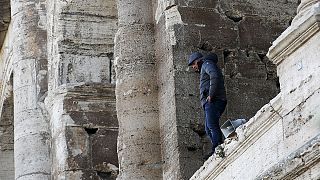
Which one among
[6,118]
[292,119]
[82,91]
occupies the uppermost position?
[6,118]

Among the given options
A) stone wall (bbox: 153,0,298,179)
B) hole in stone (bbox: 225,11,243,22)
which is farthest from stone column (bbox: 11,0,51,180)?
hole in stone (bbox: 225,11,243,22)

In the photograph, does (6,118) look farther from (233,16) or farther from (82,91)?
(233,16)

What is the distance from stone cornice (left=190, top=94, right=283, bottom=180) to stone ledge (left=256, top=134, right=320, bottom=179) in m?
0.63

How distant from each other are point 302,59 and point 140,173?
4.48 metres

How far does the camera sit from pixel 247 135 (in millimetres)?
12648

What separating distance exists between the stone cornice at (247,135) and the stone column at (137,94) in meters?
2.16

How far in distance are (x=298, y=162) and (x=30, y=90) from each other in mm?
9961

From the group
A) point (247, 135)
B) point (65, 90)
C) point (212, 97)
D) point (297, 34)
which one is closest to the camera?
point (297, 34)

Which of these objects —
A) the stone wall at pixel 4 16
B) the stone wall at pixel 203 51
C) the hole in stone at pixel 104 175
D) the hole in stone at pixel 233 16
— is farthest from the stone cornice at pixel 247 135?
the stone wall at pixel 4 16

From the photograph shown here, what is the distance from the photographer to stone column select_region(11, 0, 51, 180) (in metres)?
20.2

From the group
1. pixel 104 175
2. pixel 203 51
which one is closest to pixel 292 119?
pixel 203 51

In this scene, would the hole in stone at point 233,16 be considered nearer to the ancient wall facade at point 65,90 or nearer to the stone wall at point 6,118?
the ancient wall facade at point 65,90

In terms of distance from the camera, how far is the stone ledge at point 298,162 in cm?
1110

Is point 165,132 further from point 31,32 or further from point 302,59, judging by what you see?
point 31,32
